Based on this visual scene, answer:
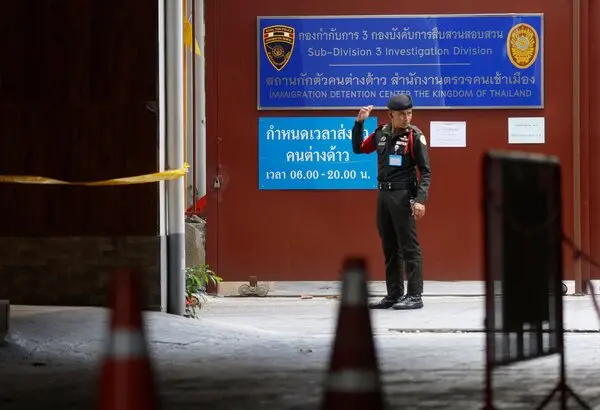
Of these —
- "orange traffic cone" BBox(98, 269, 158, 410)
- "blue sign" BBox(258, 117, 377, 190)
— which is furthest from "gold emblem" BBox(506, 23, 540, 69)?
"orange traffic cone" BBox(98, 269, 158, 410)

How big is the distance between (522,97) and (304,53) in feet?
7.43

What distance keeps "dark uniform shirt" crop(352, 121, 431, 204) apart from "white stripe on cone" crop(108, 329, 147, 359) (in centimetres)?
669

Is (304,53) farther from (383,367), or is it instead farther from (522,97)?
(383,367)

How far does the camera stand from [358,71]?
1133 cm

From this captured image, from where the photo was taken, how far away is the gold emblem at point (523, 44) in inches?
446

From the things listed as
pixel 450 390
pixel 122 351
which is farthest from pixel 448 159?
pixel 122 351

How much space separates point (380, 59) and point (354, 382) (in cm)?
798

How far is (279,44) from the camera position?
446 inches

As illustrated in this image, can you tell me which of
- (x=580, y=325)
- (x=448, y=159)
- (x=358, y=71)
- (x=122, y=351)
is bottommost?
(x=580, y=325)

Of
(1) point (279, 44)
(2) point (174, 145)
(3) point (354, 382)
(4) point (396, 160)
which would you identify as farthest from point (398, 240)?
(3) point (354, 382)

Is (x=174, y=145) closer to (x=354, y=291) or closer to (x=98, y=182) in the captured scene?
(x=98, y=182)

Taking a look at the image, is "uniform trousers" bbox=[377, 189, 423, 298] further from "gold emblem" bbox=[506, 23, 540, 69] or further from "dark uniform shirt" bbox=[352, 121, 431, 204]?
"gold emblem" bbox=[506, 23, 540, 69]

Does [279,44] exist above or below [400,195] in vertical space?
above

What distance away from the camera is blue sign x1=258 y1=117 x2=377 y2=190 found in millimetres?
11383
